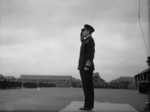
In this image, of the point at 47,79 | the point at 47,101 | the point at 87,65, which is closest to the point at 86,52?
the point at 87,65

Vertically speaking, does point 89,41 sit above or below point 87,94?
above

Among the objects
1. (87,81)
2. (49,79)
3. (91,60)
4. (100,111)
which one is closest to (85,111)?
(100,111)

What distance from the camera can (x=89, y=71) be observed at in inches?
206

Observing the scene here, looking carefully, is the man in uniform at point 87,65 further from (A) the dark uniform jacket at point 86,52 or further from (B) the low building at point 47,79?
(B) the low building at point 47,79

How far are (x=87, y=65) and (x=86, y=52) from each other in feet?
1.14

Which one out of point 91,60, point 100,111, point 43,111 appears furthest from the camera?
point 43,111

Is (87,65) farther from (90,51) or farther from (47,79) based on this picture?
(47,79)

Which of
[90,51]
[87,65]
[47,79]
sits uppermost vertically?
[47,79]

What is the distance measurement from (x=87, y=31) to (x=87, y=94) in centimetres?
124

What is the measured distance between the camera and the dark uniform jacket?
518 cm

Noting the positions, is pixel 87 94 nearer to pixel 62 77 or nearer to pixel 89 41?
pixel 89 41

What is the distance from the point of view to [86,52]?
5.35 metres

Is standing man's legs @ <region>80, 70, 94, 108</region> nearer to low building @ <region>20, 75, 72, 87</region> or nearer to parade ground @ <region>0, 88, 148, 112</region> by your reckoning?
parade ground @ <region>0, 88, 148, 112</region>

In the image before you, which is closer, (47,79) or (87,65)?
(87,65)
